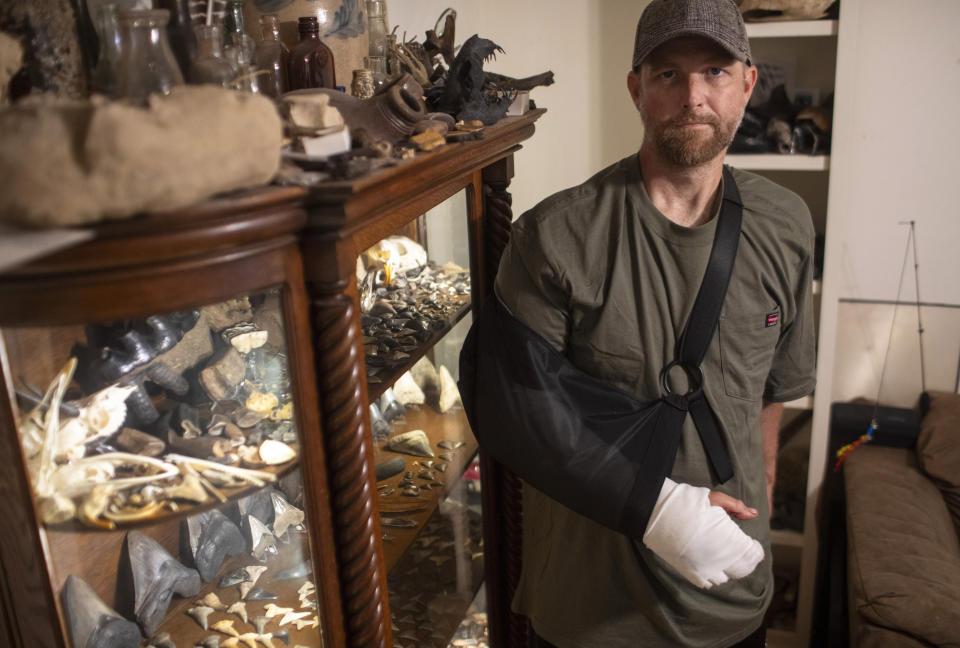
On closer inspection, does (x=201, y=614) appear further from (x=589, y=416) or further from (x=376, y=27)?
(x=376, y=27)

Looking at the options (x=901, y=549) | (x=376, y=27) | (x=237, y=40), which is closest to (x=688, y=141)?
(x=376, y=27)

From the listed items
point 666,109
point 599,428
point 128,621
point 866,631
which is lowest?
point 866,631

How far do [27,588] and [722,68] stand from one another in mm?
1300

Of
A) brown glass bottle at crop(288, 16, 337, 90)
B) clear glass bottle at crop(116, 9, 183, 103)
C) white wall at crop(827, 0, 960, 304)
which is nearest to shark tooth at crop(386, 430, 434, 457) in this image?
brown glass bottle at crop(288, 16, 337, 90)

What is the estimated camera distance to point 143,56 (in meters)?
1.01

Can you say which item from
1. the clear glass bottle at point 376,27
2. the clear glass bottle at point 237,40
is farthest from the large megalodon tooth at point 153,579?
the clear glass bottle at point 376,27

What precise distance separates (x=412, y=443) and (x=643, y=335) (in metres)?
0.50

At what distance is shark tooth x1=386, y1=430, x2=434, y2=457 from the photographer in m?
1.53

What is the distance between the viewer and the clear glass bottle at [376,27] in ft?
5.12

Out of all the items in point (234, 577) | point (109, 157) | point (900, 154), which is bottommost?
point (234, 577)

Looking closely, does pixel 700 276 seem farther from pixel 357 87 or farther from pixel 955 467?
pixel 955 467

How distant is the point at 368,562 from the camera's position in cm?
119

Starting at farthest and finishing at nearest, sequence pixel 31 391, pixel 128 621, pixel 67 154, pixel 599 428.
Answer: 1. pixel 599 428
2. pixel 128 621
3. pixel 31 391
4. pixel 67 154

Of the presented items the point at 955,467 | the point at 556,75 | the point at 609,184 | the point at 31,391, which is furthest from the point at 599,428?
the point at 556,75
